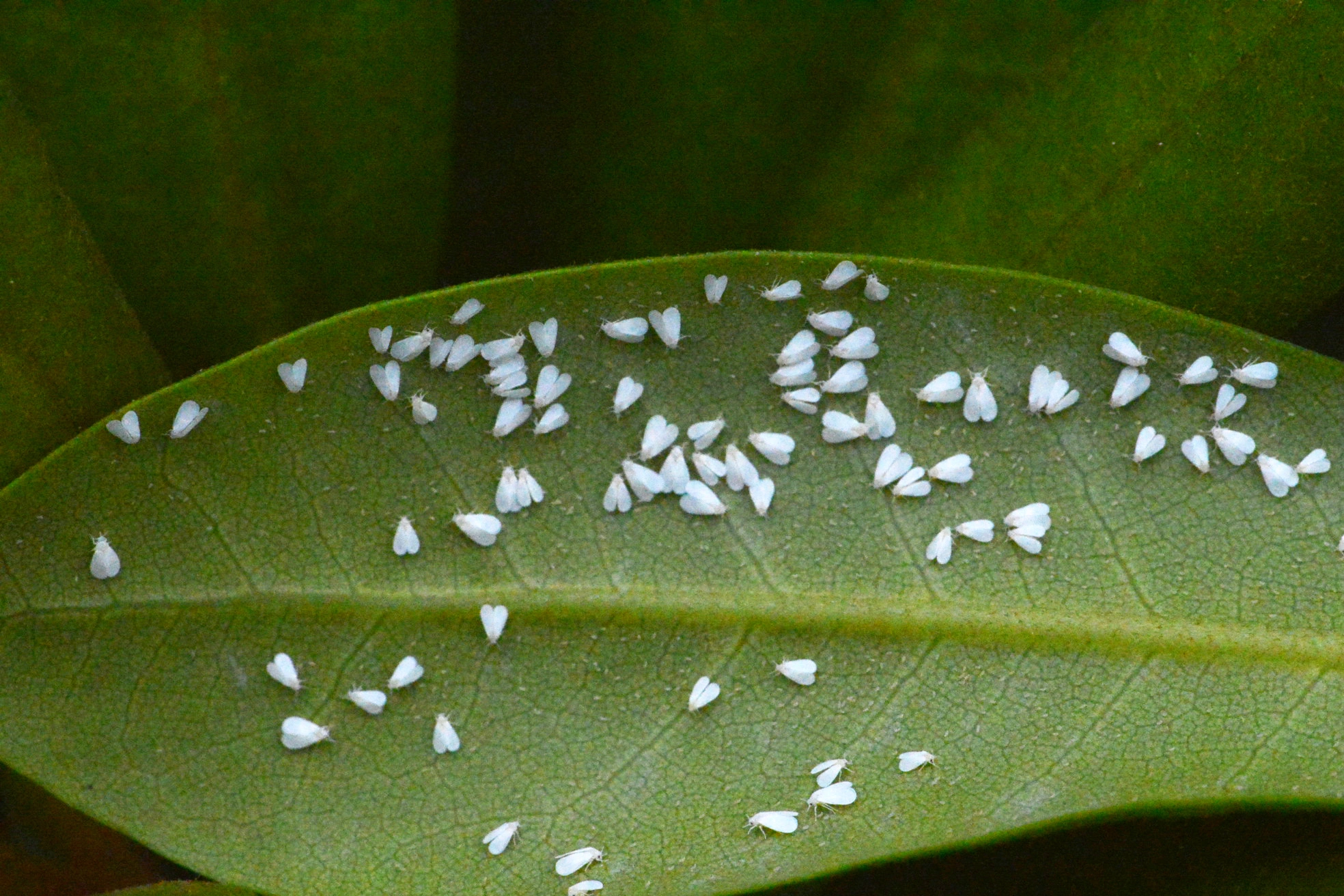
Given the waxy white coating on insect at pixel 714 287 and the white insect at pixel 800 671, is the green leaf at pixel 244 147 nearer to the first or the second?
the waxy white coating on insect at pixel 714 287

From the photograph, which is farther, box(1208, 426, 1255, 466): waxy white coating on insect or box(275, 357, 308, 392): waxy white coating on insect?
box(1208, 426, 1255, 466): waxy white coating on insect

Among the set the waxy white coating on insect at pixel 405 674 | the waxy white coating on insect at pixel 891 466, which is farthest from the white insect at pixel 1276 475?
the waxy white coating on insect at pixel 405 674

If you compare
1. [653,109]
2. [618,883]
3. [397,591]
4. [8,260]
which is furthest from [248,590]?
[653,109]

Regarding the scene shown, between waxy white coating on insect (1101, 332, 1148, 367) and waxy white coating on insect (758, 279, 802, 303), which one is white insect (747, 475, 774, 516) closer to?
waxy white coating on insect (758, 279, 802, 303)

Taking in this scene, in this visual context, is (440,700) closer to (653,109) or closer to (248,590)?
(248,590)

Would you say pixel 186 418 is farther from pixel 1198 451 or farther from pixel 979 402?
pixel 1198 451

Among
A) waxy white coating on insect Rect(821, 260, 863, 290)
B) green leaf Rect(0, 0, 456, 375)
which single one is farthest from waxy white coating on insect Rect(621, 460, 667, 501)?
green leaf Rect(0, 0, 456, 375)

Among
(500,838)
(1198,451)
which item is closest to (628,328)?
(500,838)
